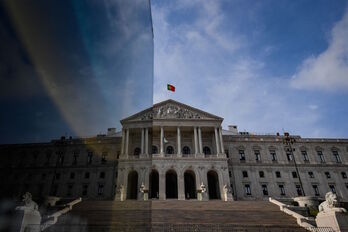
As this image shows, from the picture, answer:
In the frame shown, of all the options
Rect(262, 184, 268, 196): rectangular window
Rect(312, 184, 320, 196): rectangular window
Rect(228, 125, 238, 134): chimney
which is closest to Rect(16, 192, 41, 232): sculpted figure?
Rect(262, 184, 268, 196): rectangular window

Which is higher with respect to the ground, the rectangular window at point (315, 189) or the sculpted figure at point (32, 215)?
the rectangular window at point (315, 189)

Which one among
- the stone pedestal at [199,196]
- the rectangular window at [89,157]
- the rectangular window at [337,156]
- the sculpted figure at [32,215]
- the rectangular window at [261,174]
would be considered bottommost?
the sculpted figure at [32,215]

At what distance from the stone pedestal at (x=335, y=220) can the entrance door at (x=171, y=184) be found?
21.2 meters

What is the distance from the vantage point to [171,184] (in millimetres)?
32469

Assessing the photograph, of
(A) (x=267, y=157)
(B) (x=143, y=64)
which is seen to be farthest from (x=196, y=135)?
(B) (x=143, y=64)

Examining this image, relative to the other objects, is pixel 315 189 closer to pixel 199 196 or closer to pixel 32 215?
pixel 199 196

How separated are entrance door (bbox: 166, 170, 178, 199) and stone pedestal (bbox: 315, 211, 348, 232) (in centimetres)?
2125

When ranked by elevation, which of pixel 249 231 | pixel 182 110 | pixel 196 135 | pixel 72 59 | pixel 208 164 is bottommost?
pixel 249 231

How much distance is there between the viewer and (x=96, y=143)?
6.65ft

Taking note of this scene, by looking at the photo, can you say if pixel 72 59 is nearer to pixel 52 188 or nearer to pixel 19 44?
pixel 19 44

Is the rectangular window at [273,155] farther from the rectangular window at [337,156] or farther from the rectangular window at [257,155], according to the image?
the rectangular window at [337,156]

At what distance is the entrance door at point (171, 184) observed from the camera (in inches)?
1264

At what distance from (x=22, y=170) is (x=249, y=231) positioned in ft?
46.5

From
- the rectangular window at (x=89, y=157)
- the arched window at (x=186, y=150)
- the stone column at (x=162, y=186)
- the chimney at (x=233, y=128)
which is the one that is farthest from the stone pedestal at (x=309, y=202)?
the rectangular window at (x=89, y=157)
